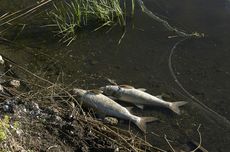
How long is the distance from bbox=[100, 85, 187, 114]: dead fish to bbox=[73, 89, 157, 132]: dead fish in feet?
0.57

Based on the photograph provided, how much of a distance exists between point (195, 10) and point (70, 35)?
2140mm

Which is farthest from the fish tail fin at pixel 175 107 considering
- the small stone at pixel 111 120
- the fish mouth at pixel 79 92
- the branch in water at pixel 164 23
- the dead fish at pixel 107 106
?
the branch in water at pixel 164 23

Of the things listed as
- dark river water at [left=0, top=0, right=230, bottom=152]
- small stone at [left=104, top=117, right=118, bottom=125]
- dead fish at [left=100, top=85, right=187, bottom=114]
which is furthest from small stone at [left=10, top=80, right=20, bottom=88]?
small stone at [left=104, top=117, right=118, bottom=125]

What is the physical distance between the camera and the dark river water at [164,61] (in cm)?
618

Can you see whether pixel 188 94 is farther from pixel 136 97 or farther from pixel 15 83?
pixel 15 83

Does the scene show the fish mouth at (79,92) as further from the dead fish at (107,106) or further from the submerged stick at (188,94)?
the submerged stick at (188,94)

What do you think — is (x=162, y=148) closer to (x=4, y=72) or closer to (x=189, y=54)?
(x=189, y=54)

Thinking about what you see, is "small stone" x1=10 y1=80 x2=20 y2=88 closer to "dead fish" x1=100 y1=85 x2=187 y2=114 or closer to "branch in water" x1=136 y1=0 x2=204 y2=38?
"dead fish" x1=100 y1=85 x2=187 y2=114

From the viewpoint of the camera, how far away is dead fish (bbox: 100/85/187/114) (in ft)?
20.6

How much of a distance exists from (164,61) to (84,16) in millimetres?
1618

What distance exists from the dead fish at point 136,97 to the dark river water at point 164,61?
4.1 inches

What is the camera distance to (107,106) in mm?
6180

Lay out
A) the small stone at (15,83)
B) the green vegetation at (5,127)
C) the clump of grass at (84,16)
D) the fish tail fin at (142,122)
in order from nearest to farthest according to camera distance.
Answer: the green vegetation at (5,127) < the fish tail fin at (142,122) < the small stone at (15,83) < the clump of grass at (84,16)

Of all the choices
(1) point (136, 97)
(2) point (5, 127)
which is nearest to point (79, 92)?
(1) point (136, 97)
